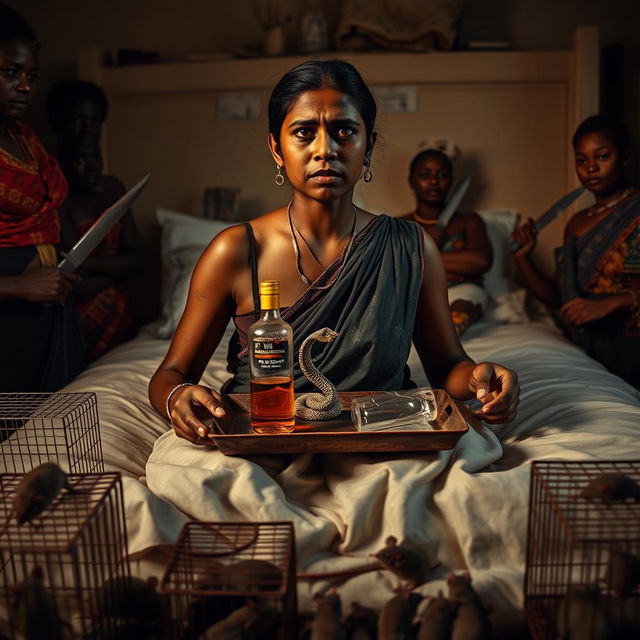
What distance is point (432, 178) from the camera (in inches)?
134

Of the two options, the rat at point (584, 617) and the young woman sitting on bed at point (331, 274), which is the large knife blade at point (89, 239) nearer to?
the young woman sitting on bed at point (331, 274)

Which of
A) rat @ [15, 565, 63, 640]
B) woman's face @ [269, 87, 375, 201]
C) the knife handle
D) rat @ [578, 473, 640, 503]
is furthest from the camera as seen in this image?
the knife handle

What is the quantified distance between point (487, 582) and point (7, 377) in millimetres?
1774

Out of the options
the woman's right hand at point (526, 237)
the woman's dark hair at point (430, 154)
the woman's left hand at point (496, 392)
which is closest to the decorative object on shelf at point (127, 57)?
the woman's dark hair at point (430, 154)

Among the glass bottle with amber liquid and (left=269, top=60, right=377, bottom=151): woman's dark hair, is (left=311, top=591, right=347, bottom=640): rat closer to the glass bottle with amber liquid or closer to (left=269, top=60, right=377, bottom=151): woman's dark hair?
the glass bottle with amber liquid

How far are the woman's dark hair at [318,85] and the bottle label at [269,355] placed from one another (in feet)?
1.92

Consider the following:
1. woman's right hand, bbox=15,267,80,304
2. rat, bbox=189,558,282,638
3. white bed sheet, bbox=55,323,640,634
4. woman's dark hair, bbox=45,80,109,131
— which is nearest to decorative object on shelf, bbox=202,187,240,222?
woman's dark hair, bbox=45,80,109,131

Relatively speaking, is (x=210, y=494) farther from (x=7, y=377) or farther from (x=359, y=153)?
(x=7, y=377)

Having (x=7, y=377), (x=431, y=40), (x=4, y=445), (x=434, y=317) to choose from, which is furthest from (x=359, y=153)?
(x=431, y=40)

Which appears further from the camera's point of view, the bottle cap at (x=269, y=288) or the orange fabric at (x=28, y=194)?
the orange fabric at (x=28, y=194)

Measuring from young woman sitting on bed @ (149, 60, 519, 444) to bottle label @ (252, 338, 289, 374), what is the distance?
25cm

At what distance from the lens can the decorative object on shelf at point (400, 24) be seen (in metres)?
3.58

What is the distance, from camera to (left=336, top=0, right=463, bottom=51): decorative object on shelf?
3.58 m

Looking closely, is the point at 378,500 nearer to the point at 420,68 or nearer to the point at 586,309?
the point at 586,309
